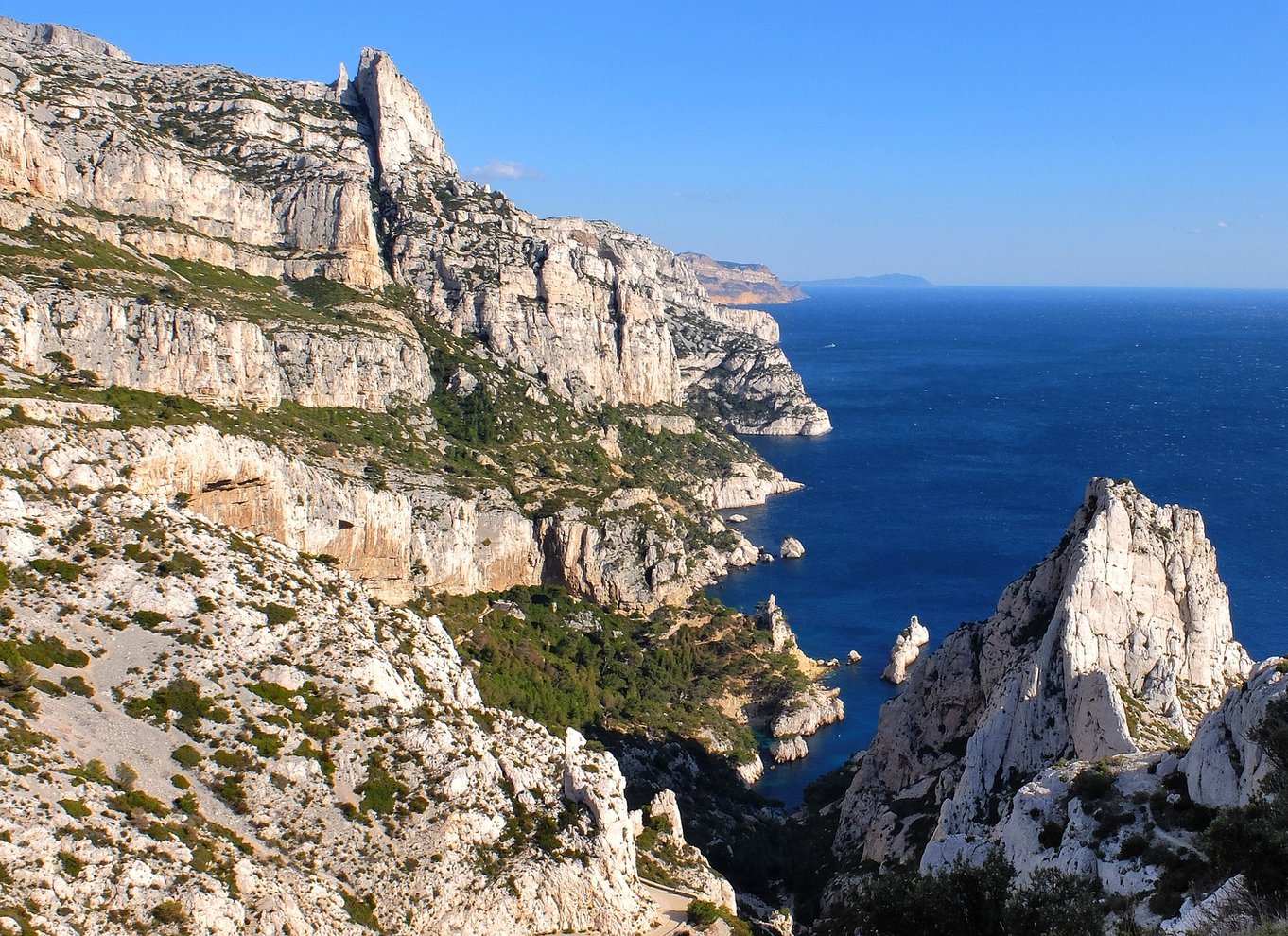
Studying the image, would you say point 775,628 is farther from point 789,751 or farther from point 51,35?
point 51,35

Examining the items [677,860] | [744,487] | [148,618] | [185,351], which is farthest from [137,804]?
[744,487]

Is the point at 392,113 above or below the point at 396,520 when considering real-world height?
above

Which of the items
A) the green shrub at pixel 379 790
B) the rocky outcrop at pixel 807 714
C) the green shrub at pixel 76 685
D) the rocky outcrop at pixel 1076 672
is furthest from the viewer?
the rocky outcrop at pixel 807 714

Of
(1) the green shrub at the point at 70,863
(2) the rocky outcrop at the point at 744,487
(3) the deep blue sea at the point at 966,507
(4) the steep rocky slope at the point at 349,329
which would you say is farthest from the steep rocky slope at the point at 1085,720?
(2) the rocky outcrop at the point at 744,487

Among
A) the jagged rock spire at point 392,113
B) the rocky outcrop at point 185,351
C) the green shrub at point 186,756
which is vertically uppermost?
the jagged rock spire at point 392,113

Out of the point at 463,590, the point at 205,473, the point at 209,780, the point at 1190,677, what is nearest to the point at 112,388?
the point at 205,473

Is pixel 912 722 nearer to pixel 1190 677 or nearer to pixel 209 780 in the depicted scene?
pixel 1190 677

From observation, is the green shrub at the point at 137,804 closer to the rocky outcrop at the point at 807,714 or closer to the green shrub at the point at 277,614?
the green shrub at the point at 277,614
